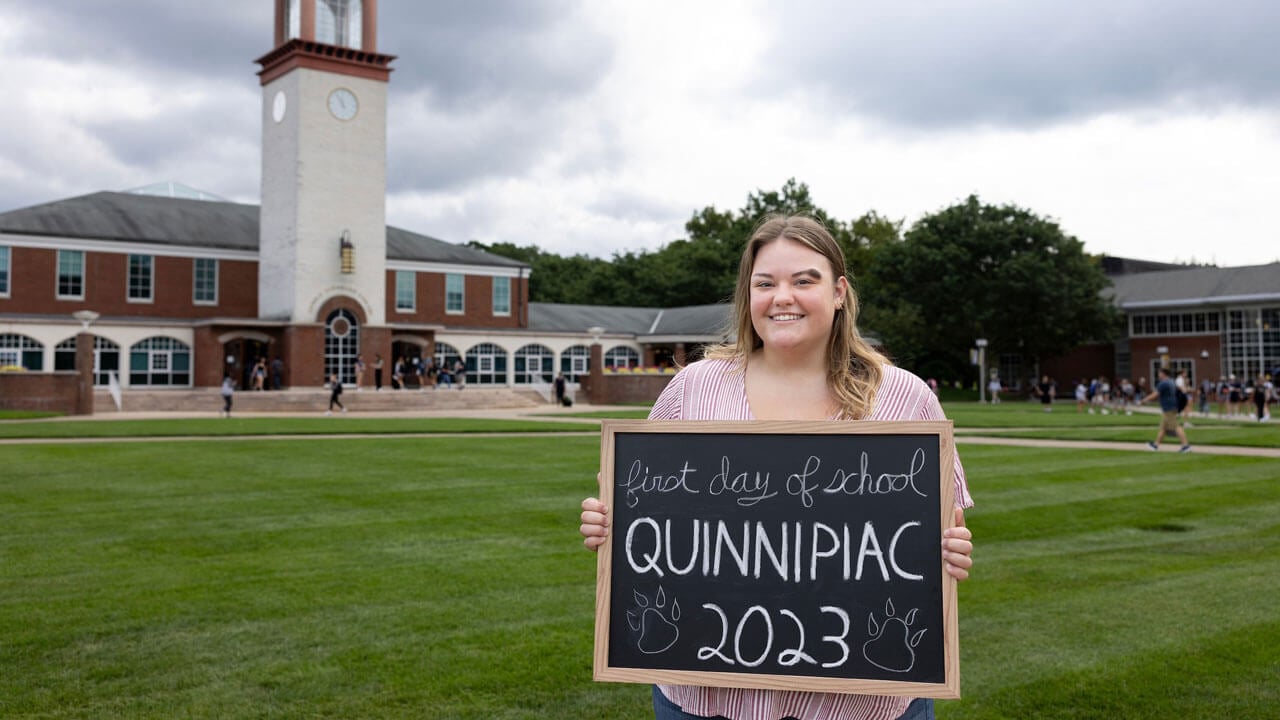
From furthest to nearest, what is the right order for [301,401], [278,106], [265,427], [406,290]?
[406,290], [278,106], [301,401], [265,427]

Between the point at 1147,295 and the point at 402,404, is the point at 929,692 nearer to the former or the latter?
the point at 402,404

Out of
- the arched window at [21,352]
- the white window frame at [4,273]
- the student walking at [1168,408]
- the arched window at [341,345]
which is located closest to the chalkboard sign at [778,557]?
the student walking at [1168,408]

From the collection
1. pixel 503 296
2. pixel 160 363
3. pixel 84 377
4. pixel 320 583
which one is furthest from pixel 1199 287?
pixel 320 583

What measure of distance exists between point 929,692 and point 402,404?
37.4m

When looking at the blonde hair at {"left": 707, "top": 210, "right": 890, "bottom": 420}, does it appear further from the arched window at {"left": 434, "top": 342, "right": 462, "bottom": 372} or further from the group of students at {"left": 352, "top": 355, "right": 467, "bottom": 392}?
the arched window at {"left": 434, "top": 342, "right": 462, "bottom": 372}

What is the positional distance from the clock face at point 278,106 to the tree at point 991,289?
3058 cm

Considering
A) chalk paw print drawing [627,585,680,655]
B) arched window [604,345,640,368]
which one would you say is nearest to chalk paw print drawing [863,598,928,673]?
chalk paw print drawing [627,585,680,655]

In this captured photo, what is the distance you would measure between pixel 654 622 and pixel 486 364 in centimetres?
4847

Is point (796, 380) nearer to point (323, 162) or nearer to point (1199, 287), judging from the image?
point (323, 162)

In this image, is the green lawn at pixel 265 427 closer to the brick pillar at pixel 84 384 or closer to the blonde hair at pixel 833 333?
the brick pillar at pixel 84 384

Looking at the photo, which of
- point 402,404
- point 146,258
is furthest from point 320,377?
point 146,258

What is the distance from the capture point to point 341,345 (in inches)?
1698

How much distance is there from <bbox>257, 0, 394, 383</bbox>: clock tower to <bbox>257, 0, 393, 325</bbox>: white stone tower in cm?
4

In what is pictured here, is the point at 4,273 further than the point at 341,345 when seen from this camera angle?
No
